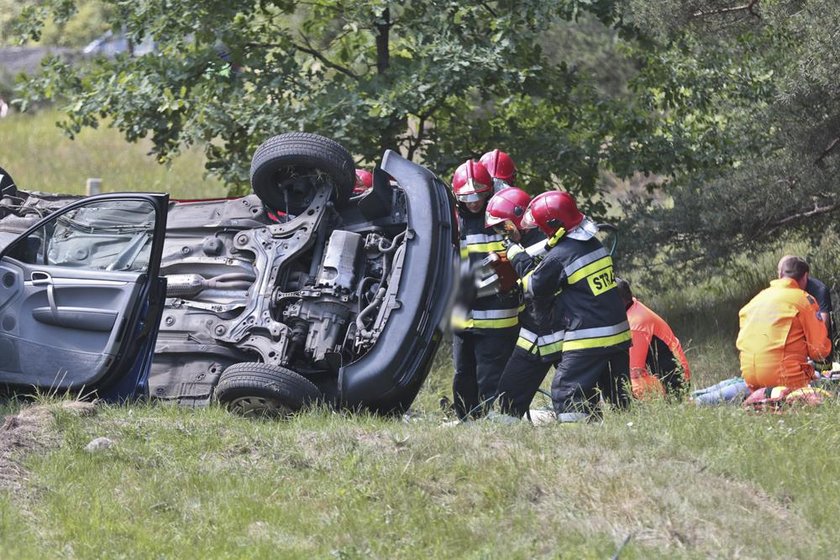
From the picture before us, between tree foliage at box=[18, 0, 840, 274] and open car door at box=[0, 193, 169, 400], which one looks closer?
open car door at box=[0, 193, 169, 400]

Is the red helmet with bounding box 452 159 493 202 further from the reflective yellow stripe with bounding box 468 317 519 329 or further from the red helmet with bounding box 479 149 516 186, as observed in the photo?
the reflective yellow stripe with bounding box 468 317 519 329

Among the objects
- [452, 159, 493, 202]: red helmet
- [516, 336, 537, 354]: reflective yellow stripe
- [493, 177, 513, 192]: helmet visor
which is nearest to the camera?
[516, 336, 537, 354]: reflective yellow stripe

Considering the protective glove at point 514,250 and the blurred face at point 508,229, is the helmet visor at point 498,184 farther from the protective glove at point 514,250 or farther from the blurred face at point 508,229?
the protective glove at point 514,250

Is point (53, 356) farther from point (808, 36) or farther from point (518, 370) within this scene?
point (808, 36)

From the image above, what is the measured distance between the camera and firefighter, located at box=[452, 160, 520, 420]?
8.41 m

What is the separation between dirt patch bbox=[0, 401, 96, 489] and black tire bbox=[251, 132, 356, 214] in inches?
84.3

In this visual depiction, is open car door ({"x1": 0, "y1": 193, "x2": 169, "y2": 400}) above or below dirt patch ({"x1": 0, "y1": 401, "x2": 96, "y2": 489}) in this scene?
above

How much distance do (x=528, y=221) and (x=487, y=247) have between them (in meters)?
0.72

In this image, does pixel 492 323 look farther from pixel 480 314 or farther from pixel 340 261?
pixel 340 261

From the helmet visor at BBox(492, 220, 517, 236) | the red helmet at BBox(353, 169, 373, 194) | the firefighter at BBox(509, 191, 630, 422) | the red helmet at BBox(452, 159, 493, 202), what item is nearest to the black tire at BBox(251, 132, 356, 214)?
the red helmet at BBox(353, 169, 373, 194)

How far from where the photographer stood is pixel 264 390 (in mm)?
7723

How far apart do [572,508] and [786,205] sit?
6.63m

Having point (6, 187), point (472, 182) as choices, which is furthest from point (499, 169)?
point (6, 187)

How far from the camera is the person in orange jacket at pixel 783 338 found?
8.05m
